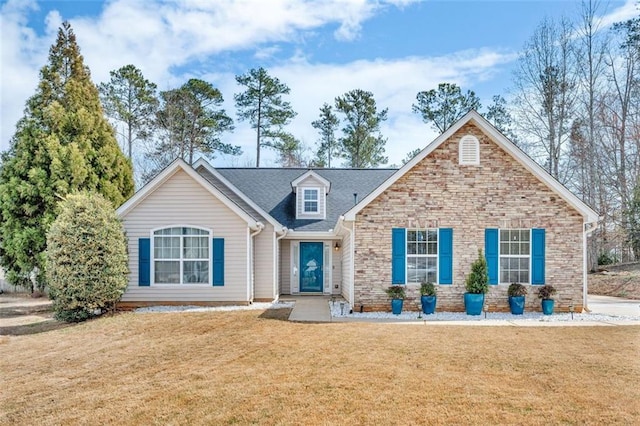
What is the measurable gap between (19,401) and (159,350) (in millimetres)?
2829

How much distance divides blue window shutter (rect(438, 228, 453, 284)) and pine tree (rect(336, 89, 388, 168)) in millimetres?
20054

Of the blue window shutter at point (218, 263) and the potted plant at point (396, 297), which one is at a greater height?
the blue window shutter at point (218, 263)

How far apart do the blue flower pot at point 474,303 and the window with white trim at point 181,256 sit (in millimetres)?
7867

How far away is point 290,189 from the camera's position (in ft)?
63.6

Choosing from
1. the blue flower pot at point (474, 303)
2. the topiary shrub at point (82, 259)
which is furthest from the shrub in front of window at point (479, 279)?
the topiary shrub at point (82, 259)

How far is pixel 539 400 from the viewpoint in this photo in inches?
229

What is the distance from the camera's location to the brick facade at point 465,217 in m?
13.0

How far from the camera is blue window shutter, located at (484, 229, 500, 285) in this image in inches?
513

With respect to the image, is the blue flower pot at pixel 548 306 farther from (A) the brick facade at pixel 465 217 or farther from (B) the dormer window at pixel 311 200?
(B) the dormer window at pixel 311 200

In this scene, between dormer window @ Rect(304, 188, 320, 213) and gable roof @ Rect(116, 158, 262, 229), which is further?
dormer window @ Rect(304, 188, 320, 213)

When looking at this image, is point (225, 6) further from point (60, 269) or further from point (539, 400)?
point (539, 400)

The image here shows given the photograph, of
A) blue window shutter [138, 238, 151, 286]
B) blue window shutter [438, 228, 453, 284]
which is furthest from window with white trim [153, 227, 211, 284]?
blue window shutter [438, 228, 453, 284]

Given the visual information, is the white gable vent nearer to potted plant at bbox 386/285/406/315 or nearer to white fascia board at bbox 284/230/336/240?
potted plant at bbox 386/285/406/315

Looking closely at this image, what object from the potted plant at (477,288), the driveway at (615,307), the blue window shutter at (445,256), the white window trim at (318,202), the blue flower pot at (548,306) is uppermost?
the white window trim at (318,202)
